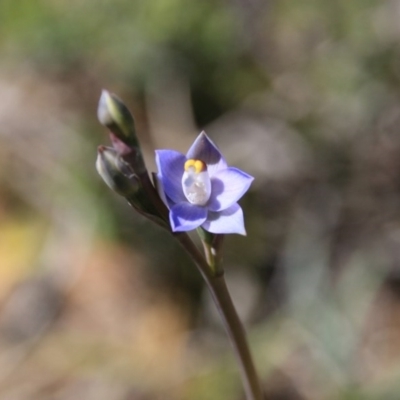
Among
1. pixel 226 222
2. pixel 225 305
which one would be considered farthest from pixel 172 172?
pixel 225 305

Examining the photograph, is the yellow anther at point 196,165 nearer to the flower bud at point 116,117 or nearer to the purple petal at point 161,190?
the purple petal at point 161,190

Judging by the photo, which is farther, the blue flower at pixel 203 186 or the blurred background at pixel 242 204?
the blurred background at pixel 242 204

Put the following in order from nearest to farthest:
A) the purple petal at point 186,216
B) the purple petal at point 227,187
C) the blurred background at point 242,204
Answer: the purple petal at point 186,216, the purple petal at point 227,187, the blurred background at point 242,204

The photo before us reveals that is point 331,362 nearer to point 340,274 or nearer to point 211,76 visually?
point 340,274

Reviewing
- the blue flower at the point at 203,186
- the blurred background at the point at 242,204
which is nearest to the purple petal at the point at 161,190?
the blue flower at the point at 203,186

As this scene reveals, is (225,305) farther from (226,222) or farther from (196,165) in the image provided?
(196,165)

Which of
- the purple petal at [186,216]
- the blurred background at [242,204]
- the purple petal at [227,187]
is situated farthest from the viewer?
the blurred background at [242,204]

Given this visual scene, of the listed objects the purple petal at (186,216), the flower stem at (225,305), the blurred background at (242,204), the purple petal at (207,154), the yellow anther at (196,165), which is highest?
the blurred background at (242,204)

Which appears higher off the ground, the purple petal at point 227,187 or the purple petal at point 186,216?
the purple petal at point 227,187
